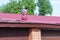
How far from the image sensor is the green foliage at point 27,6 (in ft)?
102

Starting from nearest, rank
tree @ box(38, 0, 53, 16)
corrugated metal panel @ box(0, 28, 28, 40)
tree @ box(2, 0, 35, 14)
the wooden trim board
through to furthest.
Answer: corrugated metal panel @ box(0, 28, 28, 40) < the wooden trim board < tree @ box(2, 0, 35, 14) < tree @ box(38, 0, 53, 16)

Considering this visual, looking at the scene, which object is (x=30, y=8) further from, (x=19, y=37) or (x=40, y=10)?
(x=19, y=37)

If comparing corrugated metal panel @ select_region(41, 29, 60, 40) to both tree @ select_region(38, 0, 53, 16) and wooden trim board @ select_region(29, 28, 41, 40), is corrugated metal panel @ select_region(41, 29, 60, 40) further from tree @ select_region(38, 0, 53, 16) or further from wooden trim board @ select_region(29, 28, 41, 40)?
tree @ select_region(38, 0, 53, 16)

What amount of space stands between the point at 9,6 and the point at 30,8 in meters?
3.25

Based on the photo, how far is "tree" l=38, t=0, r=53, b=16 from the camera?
3259 cm

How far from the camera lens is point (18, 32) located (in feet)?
29.4

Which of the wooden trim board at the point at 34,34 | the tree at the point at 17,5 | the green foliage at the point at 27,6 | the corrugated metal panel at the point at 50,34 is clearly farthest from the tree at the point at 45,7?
the wooden trim board at the point at 34,34

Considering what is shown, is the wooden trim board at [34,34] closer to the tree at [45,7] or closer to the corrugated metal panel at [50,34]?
the corrugated metal panel at [50,34]

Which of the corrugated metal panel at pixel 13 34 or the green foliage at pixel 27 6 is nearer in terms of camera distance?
the corrugated metal panel at pixel 13 34

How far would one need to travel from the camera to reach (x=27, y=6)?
104 ft

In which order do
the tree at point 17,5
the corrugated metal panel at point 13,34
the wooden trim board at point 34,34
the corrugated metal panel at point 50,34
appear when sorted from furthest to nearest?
the tree at point 17,5
the corrugated metal panel at point 50,34
the wooden trim board at point 34,34
the corrugated metal panel at point 13,34

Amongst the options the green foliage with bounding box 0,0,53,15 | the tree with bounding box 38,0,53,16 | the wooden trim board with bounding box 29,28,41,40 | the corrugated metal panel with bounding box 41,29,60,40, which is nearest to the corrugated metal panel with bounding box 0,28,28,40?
the wooden trim board with bounding box 29,28,41,40

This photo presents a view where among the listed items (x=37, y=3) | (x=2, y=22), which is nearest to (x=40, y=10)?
(x=37, y=3)

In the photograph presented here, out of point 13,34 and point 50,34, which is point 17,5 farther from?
point 13,34
